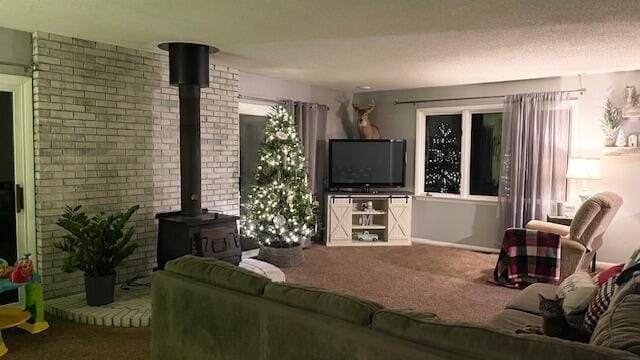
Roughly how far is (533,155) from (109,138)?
4944 millimetres

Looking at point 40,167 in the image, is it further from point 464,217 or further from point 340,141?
point 464,217

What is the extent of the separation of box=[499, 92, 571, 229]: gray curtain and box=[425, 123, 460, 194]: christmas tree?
2.53 ft

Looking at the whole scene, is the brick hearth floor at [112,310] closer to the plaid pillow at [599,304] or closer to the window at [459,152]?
the plaid pillow at [599,304]

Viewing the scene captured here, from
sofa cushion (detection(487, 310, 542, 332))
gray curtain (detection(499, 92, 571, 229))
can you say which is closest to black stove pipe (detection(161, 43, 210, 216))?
sofa cushion (detection(487, 310, 542, 332))

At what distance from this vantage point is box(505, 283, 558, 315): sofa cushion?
2758mm

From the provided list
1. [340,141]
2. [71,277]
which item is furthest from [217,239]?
[340,141]

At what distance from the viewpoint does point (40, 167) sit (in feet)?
12.5

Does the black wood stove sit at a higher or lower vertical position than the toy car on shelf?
higher

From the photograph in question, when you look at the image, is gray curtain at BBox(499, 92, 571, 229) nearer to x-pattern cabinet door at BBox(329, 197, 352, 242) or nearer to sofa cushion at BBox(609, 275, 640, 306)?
x-pattern cabinet door at BBox(329, 197, 352, 242)

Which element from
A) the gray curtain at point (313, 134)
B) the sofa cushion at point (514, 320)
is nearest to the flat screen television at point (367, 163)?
the gray curtain at point (313, 134)

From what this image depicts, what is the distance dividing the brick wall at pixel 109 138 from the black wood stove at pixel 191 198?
1.37 feet

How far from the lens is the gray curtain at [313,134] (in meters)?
6.29

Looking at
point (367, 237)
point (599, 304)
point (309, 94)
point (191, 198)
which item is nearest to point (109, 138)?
point (191, 198)

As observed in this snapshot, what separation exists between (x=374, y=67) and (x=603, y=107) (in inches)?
110
